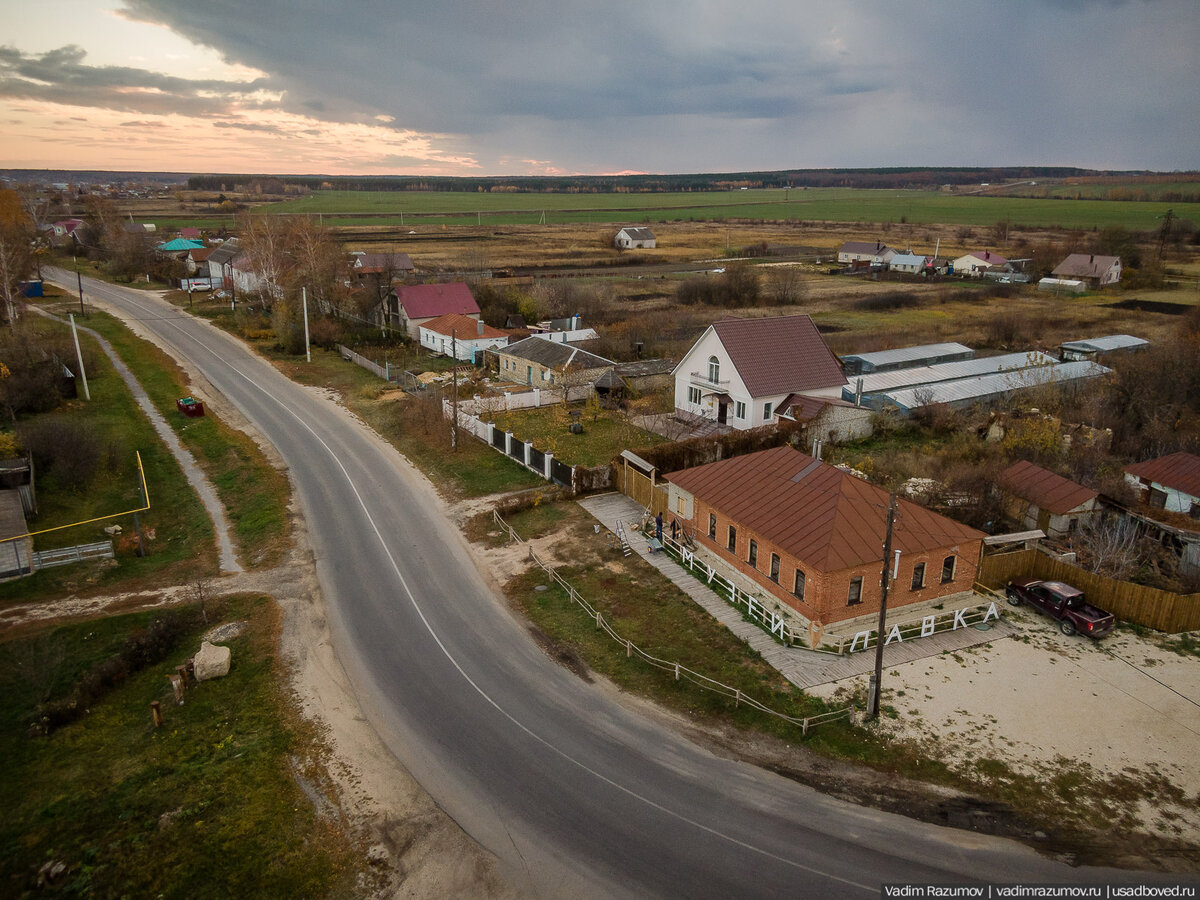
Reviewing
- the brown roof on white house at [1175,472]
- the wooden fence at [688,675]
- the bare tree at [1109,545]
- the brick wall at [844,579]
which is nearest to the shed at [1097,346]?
the brown roof on white house at [1175,472]

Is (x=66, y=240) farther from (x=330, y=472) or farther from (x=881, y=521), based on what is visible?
(x=881, y=521)

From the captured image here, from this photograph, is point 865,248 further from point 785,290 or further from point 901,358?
point 901,358

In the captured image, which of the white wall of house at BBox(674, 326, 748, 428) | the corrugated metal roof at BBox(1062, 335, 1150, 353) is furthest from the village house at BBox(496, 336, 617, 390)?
the corrugated metal roof at BBox(1062, 335, 1150, 353)

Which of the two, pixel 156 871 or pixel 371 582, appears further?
pixel 371 582

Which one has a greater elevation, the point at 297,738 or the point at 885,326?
the point at 885,326

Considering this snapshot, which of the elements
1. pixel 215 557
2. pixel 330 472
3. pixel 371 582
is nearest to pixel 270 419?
pixel 330 472

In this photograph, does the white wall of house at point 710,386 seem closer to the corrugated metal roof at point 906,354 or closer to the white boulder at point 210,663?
the corrugated metal roof at point 906,354

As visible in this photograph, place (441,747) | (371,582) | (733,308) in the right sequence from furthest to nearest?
1. (733,308)
2. (371,582)
3. (441,747)
